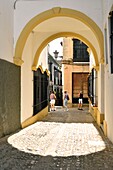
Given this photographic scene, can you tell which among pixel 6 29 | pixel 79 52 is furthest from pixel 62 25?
pixel 79 52

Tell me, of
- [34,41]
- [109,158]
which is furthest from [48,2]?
[109,158]

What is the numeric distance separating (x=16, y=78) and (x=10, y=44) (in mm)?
1183

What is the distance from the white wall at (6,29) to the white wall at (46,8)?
14.6 inches

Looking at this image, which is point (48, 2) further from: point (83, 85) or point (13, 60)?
point (83, 85)

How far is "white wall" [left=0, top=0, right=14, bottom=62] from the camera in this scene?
28.0 ft

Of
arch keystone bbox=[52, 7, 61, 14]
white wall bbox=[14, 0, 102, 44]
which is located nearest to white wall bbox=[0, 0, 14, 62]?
white wall bbox=[14, 0, 102, 44]

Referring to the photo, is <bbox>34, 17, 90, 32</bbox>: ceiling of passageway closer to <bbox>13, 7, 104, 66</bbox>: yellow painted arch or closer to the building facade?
the building facade

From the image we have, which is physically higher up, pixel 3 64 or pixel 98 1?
pixel 98 1

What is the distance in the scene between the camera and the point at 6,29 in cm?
911

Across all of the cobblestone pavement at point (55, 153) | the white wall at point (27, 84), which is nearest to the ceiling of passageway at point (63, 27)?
the white wall at point (27, 84)

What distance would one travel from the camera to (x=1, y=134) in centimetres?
811

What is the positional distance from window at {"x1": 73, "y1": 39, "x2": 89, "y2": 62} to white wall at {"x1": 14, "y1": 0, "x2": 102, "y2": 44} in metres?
15.5

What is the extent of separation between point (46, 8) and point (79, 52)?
15.7 m

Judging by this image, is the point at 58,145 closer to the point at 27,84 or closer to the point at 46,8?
the point at 46,8
